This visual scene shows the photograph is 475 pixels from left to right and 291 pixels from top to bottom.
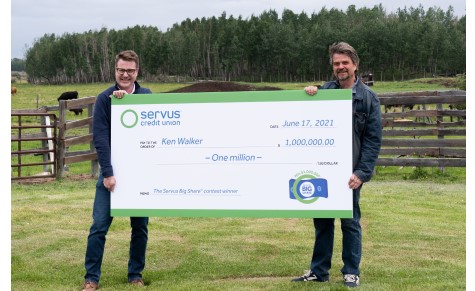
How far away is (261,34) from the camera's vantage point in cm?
9362

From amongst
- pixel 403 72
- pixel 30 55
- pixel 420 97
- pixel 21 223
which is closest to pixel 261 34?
pixel 403 72

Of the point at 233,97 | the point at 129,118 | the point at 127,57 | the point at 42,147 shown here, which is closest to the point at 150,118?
the point at 129,118

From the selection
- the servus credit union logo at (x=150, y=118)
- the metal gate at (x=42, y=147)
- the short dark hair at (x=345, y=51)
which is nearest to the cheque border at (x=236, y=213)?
the servus credit union logo at (x=150, y=118)

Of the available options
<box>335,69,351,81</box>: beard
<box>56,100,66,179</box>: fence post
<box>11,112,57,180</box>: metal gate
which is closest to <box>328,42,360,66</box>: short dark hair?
<box>335,69,351,81</box>: beard

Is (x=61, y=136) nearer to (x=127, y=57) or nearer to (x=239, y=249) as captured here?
(x=239, y=249)

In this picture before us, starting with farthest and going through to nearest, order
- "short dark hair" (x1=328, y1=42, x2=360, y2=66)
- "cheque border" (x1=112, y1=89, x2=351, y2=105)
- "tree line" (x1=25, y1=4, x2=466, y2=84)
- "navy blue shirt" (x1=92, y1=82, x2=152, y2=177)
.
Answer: "tree line" (x1=25, y1=4, x2=466, y2=84) → "navy blue shirt" (x1=92, y1=82, x2=152, y2=177) → "cheque border" (x1=112, y1=89, x2=351, y2=105) → "short dark hair" (x1=328, y1=42, x2=360, y2=66)

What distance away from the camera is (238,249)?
716cm

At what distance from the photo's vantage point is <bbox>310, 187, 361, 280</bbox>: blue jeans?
5.34 meters

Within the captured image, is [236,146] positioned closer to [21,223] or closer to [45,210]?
[21,223]

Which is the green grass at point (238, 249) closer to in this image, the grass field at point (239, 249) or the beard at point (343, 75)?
the grass field at point (239, 249)

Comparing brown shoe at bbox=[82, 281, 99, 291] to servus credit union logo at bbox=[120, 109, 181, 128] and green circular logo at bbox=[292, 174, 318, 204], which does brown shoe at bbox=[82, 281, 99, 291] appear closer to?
servus credit union logo at bbox=[120, 109, 181, 128]

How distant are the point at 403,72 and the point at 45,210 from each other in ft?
254

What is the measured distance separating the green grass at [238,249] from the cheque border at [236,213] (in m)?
0.64

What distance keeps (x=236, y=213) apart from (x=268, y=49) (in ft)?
285
